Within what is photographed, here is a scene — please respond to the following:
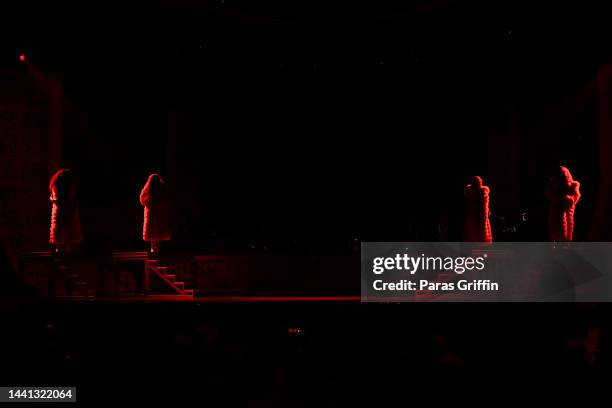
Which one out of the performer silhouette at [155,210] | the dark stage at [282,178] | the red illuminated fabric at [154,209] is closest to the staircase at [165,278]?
the dark stage at [282,178]

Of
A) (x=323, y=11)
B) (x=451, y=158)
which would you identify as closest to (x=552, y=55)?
(x=451, y=158)

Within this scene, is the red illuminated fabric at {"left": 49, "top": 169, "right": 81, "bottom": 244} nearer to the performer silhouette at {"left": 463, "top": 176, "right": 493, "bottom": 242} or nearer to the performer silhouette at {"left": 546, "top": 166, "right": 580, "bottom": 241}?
the performer silhouette at {"left": 463, "top": 176, "right": 493, "bottom": 242}

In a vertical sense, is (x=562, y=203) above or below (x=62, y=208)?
above

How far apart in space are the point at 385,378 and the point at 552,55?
285 inches

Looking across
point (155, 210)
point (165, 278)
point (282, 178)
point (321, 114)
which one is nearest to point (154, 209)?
point (155, 210)

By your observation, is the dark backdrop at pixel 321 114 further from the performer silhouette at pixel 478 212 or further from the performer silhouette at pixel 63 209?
the performer silhouette at pixel 63 209

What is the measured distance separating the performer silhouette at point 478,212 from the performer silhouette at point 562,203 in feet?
3.08

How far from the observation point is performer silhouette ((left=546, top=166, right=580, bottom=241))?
938cm

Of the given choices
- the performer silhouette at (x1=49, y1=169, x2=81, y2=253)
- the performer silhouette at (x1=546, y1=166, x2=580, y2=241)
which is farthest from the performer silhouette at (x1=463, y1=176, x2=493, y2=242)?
the performer silhouette at (x1=49, y1=169, x2=81, y2=253)

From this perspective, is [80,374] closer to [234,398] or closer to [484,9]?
[234,398]

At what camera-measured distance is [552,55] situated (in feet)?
36.2

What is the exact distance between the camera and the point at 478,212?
969 cm

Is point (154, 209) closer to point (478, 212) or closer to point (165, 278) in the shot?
point (165, 278)

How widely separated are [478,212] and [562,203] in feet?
3.90
